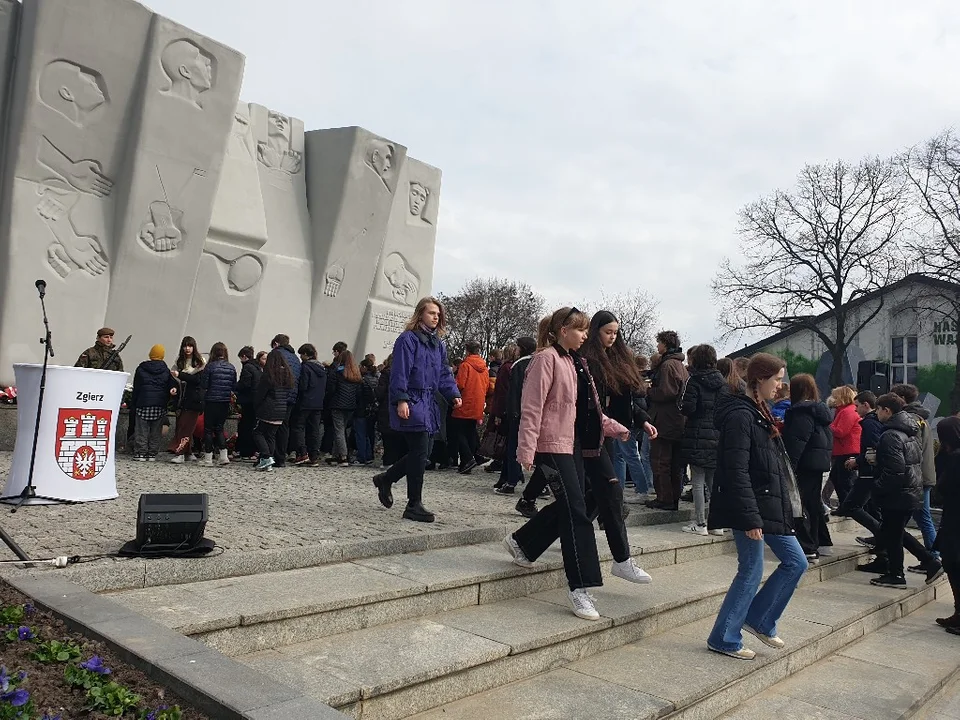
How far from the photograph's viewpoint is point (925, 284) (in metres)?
32.6

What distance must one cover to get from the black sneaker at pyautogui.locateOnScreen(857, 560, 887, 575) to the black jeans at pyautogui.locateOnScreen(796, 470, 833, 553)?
86 centimetres

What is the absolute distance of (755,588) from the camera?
4324 millimetres

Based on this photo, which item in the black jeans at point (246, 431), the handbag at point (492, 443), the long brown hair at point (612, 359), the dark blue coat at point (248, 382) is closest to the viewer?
the long brown hair at point (612, 359)

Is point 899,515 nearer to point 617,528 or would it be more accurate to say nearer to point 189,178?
point 617,528

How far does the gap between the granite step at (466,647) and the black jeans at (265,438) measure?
5685mm

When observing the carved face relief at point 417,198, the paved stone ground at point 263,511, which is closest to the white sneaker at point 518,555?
the paved stone ground at point 263,511

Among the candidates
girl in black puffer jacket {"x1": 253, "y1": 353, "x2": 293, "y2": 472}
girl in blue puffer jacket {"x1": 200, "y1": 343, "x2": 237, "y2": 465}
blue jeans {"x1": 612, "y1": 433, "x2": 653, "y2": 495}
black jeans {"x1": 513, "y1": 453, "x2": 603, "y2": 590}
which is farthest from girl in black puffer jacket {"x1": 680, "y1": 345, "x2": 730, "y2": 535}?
girl in blue puffer jacket {"x1": 200, "y1": 343, "x2": 237, "y2": 465}

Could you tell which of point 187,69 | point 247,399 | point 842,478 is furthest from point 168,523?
point 187,69

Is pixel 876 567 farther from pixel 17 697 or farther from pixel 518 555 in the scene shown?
pixel 17 697

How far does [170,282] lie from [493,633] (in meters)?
10.9

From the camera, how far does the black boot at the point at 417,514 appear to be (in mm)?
6191

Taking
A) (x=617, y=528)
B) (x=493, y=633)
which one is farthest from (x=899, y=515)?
(x=493, y=633)

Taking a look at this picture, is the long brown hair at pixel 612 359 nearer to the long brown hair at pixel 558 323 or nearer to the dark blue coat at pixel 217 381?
the long brown hair at pixel 558 323

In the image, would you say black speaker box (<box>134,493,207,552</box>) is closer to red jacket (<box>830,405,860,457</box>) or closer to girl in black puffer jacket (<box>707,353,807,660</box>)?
girl in black puffer jacket (<box>707,353,807,660</box>)
